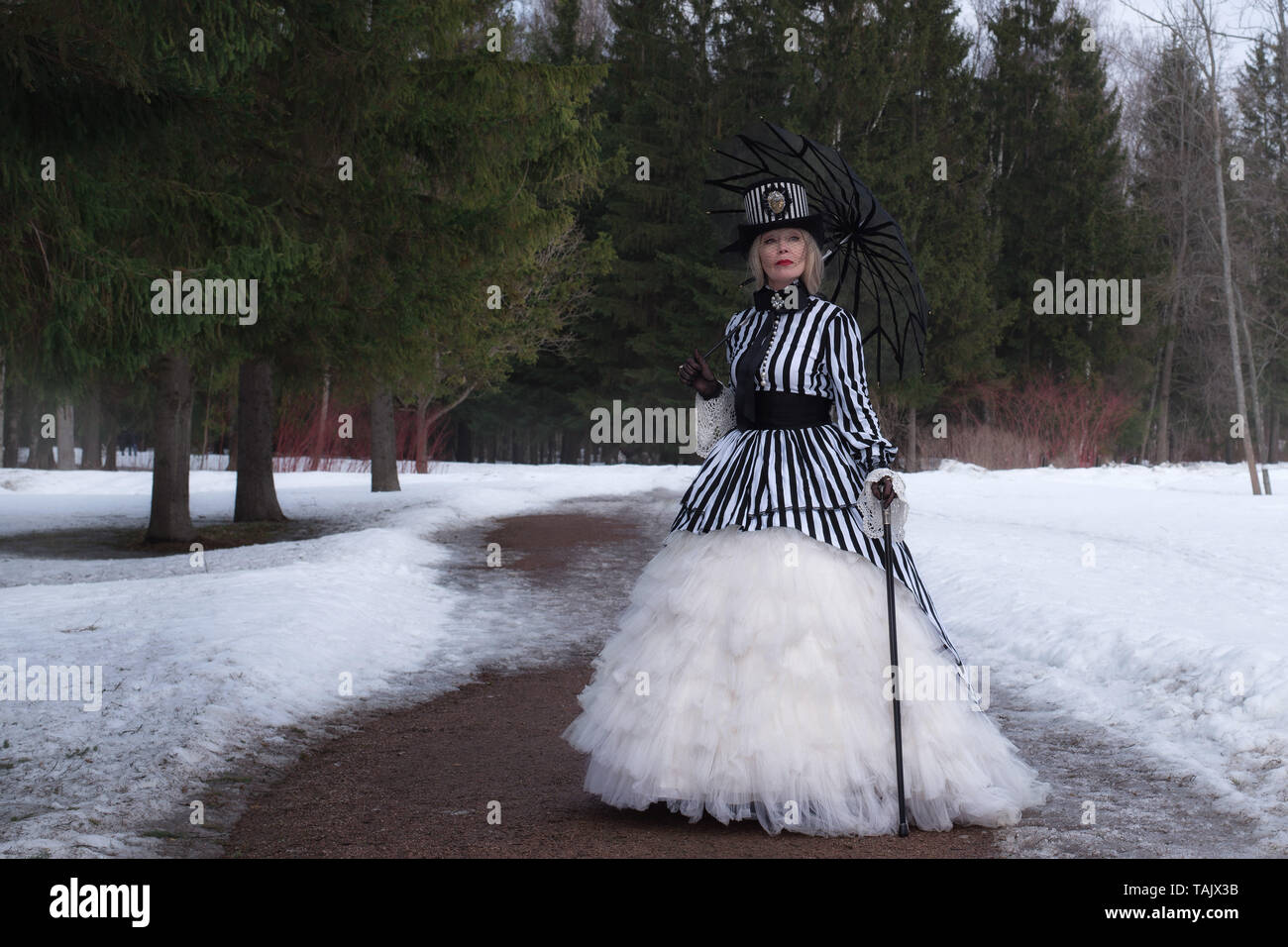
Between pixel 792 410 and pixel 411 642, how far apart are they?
4.88m

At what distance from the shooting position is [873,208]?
5.01m

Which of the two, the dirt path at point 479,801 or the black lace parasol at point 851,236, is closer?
the dirt path at point 479,801

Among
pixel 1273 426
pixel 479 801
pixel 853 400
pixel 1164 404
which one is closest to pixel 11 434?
pixel 479 801

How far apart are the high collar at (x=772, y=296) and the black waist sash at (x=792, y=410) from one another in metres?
0.40

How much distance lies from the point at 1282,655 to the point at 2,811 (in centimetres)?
634

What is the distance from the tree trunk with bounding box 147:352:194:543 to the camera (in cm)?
1478

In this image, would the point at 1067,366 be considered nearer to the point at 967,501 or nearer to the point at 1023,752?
the point at 967,501

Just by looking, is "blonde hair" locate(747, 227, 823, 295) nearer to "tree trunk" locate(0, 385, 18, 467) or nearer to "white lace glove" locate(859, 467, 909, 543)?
"white lace glove" locate(859, 467, 909, 543)

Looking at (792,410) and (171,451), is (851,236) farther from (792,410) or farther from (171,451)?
(171,451)

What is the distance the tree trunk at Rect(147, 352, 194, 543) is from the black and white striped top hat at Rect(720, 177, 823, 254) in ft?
37.2

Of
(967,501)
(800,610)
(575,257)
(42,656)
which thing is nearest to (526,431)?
(575,257)

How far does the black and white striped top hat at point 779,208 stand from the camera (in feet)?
16.0
